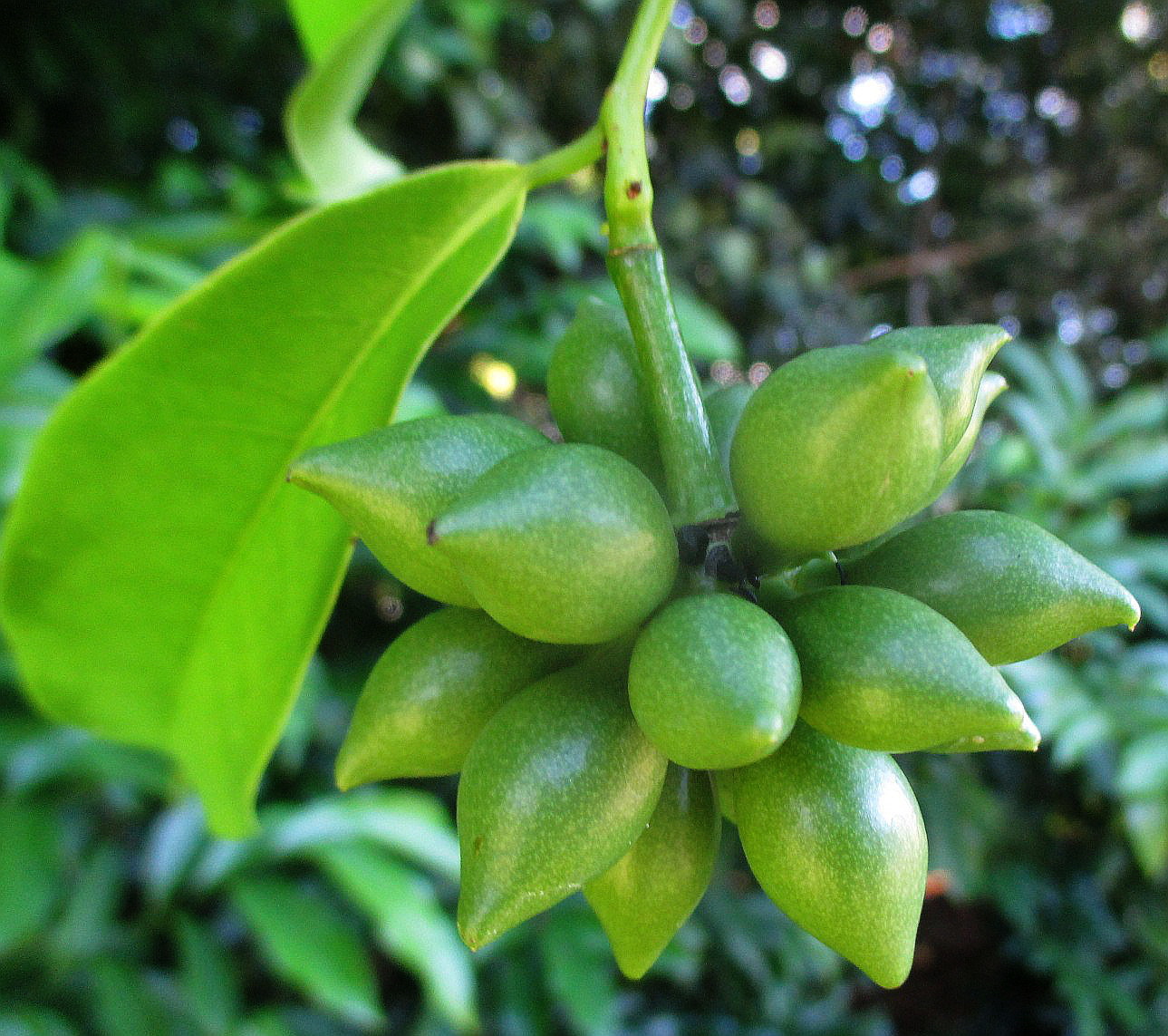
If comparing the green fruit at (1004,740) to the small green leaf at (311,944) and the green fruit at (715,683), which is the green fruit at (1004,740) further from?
the small green leaf at (311,944)

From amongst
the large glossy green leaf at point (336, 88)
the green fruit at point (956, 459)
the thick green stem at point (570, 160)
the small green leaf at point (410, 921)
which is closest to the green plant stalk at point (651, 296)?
the thick green stem at point (570, 160)

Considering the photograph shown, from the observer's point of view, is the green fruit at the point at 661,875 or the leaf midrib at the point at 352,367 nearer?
the green fruit at the point at 661,875

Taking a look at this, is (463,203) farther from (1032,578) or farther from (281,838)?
(281,838)

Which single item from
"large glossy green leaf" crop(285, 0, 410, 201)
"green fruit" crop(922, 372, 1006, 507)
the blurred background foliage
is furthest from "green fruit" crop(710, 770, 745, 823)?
the blurred background foliage

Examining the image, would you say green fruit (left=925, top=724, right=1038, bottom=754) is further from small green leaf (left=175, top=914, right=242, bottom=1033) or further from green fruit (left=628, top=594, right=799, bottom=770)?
small green leaf (left=175, top=914, right=242, bottom=1033)

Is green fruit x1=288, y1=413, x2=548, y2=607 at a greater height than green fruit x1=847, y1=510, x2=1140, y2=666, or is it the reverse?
green fruit x1=288, y1=413, x2=548, y2=607

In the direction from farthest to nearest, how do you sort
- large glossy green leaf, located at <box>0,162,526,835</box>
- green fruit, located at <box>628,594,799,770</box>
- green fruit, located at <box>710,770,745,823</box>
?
large glossy green leaf, located at <box>0,162,526,835</box> → green fruit, located at <box>710,770,745,823</box> → green fruit, located at <box>628,594,799,770</box>

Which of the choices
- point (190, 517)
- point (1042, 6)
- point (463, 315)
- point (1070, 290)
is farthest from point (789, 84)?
point (190, 517)
